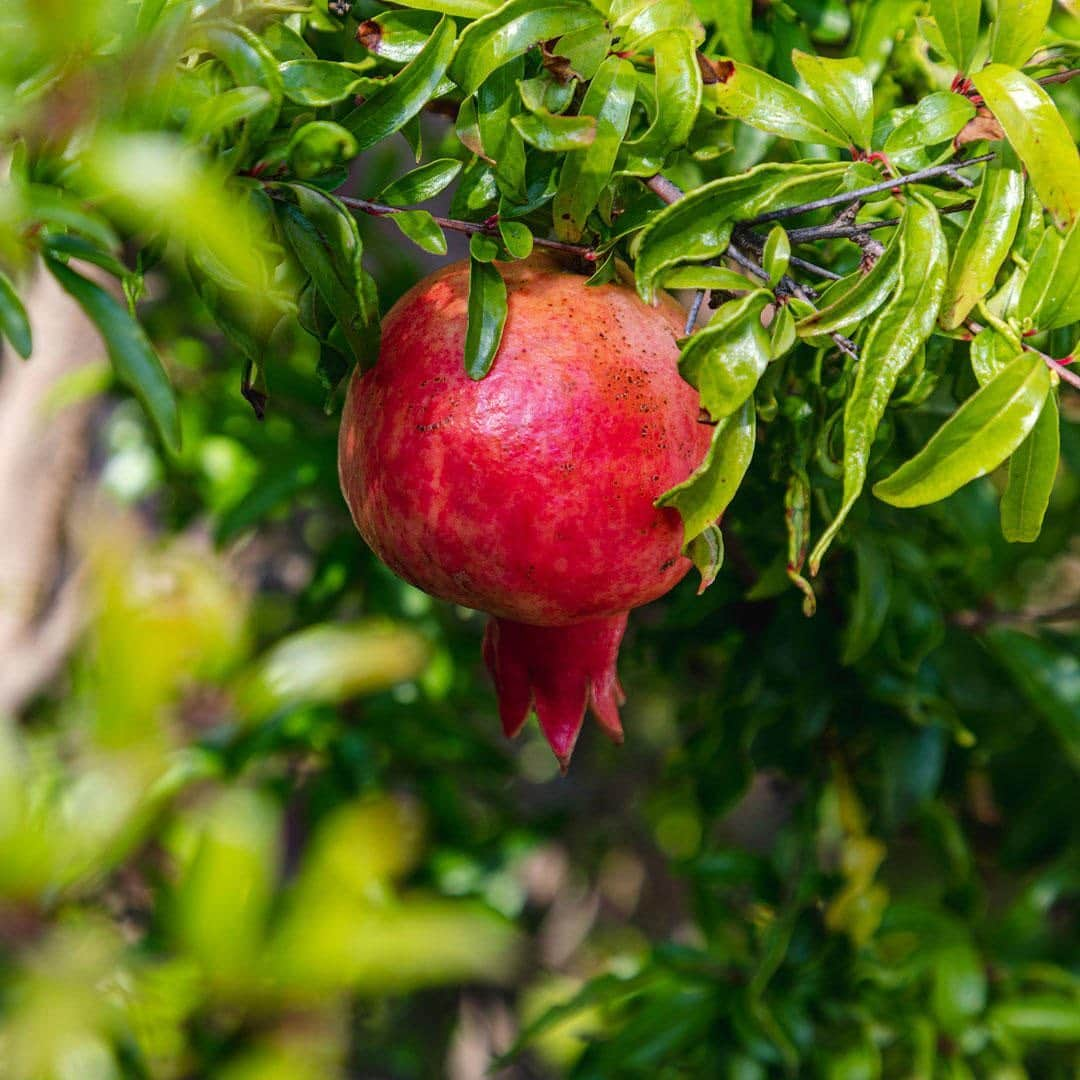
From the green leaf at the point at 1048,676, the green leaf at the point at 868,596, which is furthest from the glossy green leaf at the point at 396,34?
the green leaf at the point at 1048,676

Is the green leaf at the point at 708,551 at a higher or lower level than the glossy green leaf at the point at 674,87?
lower

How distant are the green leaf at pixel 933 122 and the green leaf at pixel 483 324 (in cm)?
23

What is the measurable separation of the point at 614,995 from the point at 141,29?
3.43ft

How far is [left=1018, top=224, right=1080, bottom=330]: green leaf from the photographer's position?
60cm

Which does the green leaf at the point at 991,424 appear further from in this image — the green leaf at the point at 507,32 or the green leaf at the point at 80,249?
the green leaf at the point at 80,249

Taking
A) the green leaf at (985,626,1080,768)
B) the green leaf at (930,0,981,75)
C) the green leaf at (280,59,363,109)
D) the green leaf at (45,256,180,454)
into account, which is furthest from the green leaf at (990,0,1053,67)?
the green leaf at (985,626,1080,768)

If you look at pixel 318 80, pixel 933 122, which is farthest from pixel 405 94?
pixel 933 122

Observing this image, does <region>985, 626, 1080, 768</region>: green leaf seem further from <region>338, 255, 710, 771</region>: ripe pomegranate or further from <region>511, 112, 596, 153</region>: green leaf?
<region>511, 112, 596, 153</region>: green leaf

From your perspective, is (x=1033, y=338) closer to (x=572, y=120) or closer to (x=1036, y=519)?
(x=1036, y=519)

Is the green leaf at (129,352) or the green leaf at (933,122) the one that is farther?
the green leaf at (933,122)

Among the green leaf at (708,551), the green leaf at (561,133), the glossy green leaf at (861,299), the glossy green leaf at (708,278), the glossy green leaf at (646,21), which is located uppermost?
the glossy green leaf at (646,21)

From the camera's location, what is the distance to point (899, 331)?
1.91 feet

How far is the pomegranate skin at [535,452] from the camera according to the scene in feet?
2.03

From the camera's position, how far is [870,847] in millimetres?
1290
